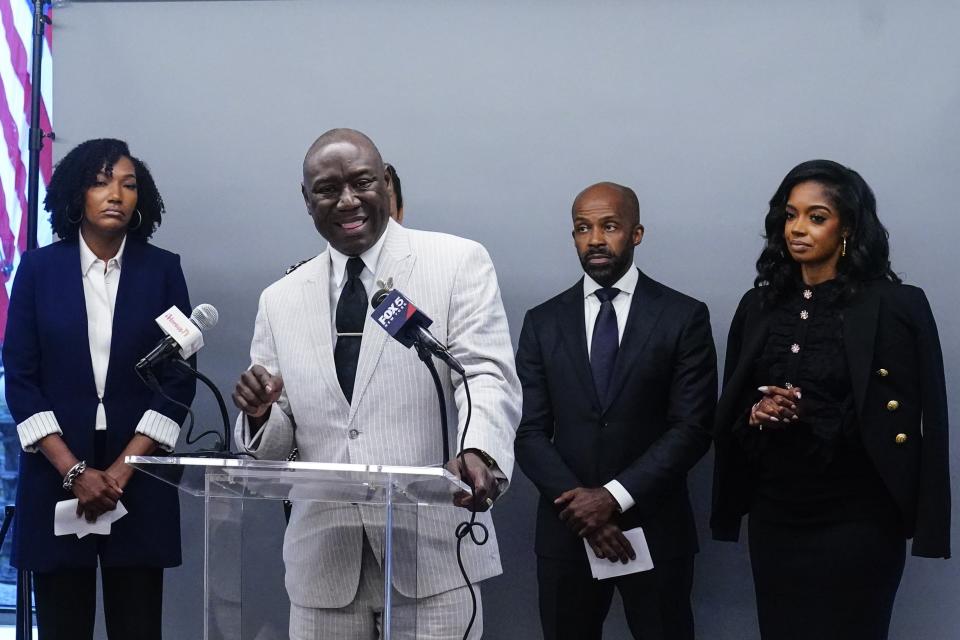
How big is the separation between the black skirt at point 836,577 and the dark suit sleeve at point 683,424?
40cm

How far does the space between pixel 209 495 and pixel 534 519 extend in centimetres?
266

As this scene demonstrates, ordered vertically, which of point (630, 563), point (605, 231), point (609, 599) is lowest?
point (609, 599)

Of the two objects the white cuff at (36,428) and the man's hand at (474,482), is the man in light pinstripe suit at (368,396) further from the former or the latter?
the white cuff at (36,428)

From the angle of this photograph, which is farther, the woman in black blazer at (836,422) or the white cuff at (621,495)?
the white cuff at (621,495)

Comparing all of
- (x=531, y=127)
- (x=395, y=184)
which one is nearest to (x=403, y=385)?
(x=395, y=184)

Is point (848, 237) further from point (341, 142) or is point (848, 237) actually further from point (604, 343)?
point (341, 142)

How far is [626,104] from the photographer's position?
15.4 ft

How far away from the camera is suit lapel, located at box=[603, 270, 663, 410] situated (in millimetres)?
3893

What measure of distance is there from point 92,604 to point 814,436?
7.93 ft

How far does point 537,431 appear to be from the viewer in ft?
13.0

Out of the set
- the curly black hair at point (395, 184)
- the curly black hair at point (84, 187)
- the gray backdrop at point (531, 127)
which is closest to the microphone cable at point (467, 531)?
the curly black hair at point (395, 184)

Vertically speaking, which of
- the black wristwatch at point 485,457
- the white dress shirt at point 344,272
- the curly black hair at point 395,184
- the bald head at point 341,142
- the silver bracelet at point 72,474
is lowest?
the silver bracelet at point 72,474

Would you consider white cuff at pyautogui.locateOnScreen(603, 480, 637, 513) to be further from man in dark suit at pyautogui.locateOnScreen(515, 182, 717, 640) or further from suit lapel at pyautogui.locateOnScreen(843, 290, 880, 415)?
suit lapel at pyautogui.locateOnScreen(843, 290, 880, 415)

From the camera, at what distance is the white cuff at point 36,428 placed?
3.68m
